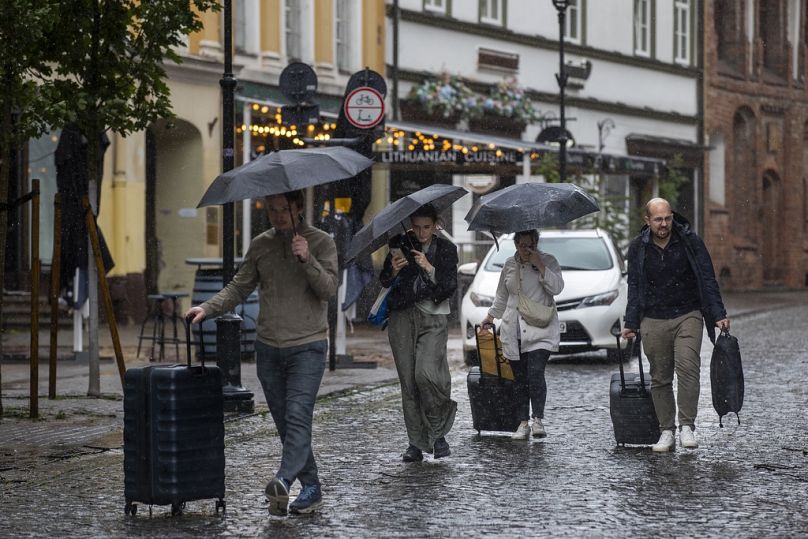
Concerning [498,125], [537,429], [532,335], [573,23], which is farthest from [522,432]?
[573,23]

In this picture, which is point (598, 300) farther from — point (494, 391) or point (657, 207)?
point (657, 207)

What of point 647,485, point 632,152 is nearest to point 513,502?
point 647,485

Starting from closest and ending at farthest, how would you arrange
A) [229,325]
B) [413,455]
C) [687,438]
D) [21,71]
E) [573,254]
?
[413,455] < [687,438] < [21,71] < [229,325] < [573,254]

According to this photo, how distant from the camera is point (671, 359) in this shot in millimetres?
11602

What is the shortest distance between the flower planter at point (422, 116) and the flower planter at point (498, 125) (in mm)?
817

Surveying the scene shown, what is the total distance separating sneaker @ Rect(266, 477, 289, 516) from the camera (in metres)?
8.81

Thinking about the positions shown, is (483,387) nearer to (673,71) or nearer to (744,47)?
(673,71)

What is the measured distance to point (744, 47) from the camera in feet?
160

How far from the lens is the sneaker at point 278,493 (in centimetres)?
881

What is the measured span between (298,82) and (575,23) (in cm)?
2388

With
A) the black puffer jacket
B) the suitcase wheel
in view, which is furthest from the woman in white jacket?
the suitcase wheel

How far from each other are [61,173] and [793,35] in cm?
3755

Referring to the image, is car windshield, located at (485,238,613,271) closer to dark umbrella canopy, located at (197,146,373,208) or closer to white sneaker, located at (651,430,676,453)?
white sneaker, located at (651,430,676,453)

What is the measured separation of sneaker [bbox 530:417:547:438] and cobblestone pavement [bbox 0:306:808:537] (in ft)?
0.35
